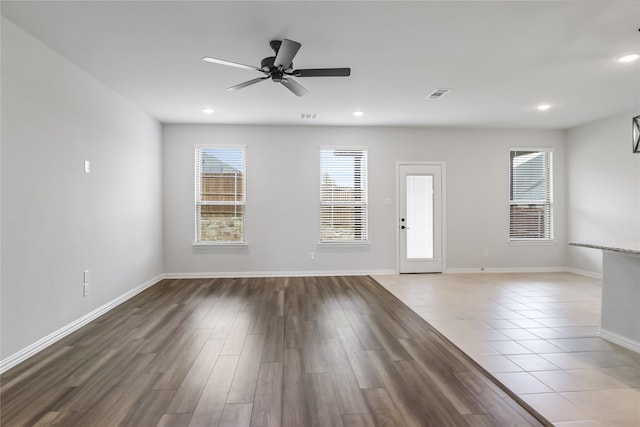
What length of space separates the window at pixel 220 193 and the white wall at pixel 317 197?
150 millimetres

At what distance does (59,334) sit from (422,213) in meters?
5.56

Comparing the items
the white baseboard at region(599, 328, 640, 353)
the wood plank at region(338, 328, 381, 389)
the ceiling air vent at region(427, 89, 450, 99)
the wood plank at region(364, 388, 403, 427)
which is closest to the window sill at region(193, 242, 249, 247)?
the wood plank at region(338, 328, 381, 389)

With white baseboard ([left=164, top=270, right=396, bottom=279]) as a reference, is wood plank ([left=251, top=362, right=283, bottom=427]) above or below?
below

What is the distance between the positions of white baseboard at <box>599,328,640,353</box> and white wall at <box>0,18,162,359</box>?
5.20 m

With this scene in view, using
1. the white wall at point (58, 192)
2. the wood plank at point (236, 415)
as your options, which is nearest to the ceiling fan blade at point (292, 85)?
the white wall at point (58, 192)

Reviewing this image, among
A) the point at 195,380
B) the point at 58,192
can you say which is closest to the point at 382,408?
the point at 195,380

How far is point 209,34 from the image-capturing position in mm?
2768

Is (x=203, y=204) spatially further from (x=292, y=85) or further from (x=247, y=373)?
(x=247, y=373)

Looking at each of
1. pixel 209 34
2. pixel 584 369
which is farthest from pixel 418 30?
pixel 584 369

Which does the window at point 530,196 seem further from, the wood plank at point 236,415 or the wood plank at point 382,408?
the wood plank at point 236,415

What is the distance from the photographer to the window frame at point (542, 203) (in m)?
6.17

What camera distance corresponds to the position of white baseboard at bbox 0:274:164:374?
2.50 meters

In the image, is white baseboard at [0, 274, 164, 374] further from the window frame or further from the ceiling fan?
the window frame

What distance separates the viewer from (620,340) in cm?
287
